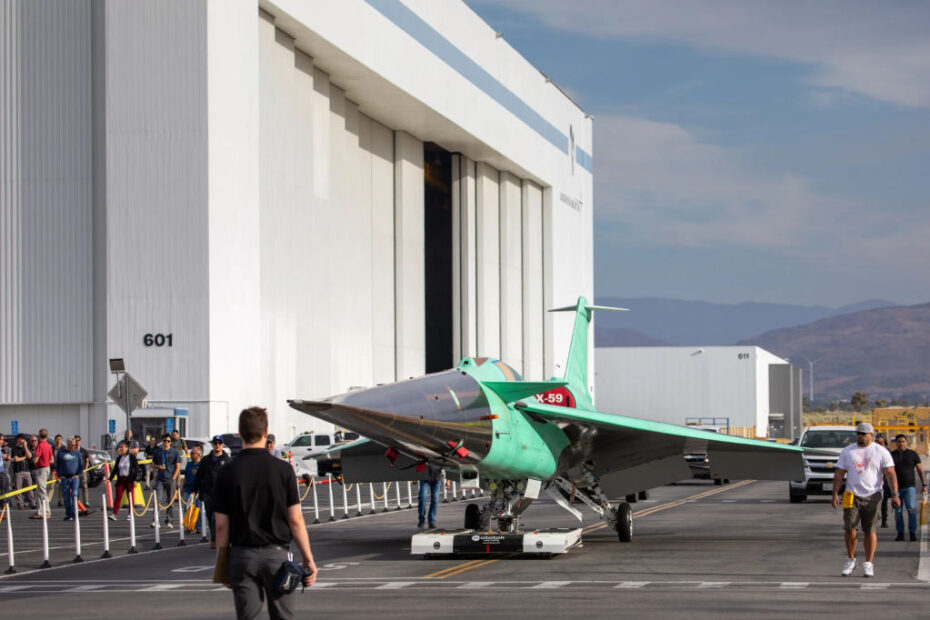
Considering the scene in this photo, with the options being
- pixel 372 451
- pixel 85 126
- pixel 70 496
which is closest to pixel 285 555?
pixel 372 451

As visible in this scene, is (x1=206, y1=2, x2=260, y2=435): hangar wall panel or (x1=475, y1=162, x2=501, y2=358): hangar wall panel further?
(x1=475, y1=162, x2=501, y2=358): hangar wall panel

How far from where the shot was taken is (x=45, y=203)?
4425 centimetres

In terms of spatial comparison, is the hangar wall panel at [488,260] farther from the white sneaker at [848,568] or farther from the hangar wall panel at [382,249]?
the white sneaker at [848,568]

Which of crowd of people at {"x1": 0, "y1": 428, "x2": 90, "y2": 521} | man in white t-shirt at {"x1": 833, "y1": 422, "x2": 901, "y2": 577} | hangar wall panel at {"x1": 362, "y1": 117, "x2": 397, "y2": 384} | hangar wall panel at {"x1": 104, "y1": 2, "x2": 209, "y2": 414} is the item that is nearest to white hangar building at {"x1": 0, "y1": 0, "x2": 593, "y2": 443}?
hangar wall panel at {"x1": 104, "y1": 2, "x2": 209, "y2": 414}

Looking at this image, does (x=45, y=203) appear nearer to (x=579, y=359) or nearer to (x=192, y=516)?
(x=192, y=516)

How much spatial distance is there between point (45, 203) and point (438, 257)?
3245 centimetres

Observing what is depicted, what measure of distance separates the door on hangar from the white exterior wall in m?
30.2

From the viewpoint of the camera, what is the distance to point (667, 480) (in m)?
24.0

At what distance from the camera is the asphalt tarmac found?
14141 mm

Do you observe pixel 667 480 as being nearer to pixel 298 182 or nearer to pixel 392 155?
pixel 298 182

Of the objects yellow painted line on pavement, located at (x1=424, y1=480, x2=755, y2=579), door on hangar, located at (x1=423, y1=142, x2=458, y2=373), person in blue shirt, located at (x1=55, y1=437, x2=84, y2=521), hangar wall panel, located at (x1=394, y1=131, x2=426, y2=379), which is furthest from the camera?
door on hangar, located at (x1=423, y1=142, x2=458, y2=373)

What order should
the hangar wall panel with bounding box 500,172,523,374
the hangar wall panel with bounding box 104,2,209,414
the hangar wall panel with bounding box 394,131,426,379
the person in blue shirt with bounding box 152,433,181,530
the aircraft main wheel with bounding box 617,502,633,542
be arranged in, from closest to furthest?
1. the aircraft main wheel with bounding box 617,502,633,542
2. the person in blue shirt with bounding box 152,433,181,530
3. the hangar wall panel with bounding box 104,2,209,414
4. the hangar wall panel with bounding box 394,131,426,379
5. the hangar wall panel with bounding box 500,172,523,374

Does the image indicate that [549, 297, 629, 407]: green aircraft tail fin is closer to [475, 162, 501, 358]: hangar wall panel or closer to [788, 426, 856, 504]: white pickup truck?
[788, 426, 856, 504]: white pickup truck

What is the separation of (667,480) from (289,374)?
2703 cm
